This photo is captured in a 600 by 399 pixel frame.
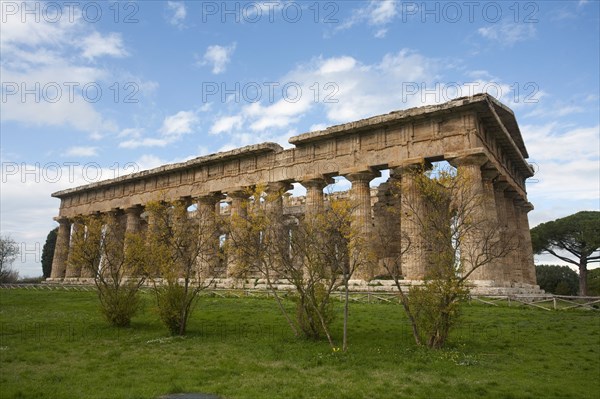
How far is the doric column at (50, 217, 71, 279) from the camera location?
4741cm

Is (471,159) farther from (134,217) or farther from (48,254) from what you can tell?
(48,254)

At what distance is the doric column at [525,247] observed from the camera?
32.6m

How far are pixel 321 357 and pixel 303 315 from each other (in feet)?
9.43

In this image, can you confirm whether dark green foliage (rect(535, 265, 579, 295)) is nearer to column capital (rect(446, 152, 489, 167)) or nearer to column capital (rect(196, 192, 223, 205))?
column capital (rect(446, 152, 489, 167))

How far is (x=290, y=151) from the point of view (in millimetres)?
31859

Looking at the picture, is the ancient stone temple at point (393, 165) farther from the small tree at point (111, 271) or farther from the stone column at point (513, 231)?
the small tree at point (111, 271)

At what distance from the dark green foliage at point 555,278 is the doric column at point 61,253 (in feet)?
166

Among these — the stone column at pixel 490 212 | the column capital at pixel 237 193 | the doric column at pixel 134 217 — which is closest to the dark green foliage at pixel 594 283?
the stone column at pixel 490 212

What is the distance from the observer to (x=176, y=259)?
54.7 feet

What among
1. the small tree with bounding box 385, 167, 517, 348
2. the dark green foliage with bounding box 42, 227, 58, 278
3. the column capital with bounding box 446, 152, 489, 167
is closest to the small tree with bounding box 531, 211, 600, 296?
the column capital with bounding box 446, 152, 489, 167

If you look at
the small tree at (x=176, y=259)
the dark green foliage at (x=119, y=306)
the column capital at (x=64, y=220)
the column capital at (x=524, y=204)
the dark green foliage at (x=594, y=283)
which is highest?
the column capital at (x=64, y=220)

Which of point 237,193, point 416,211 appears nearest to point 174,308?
point 416,211

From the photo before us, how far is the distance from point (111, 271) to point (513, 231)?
25.9 meters

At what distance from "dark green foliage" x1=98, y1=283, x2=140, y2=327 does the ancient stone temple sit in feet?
19.3
